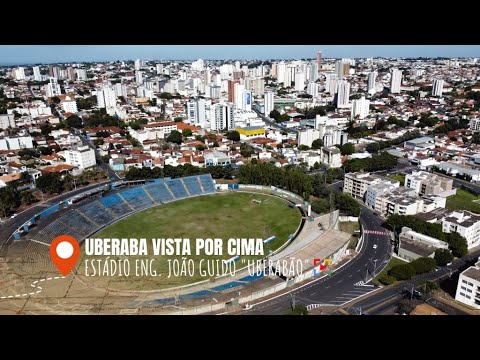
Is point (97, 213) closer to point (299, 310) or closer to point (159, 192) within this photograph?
point (159, 192)

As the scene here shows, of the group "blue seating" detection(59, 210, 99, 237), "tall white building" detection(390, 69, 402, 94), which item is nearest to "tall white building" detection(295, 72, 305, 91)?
"tall white building" detection(390, 69, 402, 94)

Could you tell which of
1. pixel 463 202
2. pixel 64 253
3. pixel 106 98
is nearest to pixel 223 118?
pixel 106 98

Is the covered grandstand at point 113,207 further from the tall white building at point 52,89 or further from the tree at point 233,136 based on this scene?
the tall white building at point 52,89

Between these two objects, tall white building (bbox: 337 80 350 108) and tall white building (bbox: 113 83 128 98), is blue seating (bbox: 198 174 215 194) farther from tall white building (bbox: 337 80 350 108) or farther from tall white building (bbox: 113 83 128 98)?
tall white building (bbox: 113 83 128 98)

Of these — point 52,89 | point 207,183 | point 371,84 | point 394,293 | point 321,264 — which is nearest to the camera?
point 394,293
